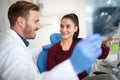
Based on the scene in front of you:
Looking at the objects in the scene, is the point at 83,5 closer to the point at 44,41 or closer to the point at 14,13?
the point at 44,41

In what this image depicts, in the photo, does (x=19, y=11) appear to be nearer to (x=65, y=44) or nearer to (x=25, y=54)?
(x=25, y=54)

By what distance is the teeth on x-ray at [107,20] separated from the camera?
1591 millimetres

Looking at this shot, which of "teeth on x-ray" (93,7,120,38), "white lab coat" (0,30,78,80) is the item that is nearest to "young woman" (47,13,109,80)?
"teeth on x-ray" (93,7,120,38)

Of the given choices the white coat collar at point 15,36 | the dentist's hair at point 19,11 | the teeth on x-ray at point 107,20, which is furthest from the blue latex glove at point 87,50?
the teeth on x-ray at point 107,20

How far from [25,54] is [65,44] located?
0.79m

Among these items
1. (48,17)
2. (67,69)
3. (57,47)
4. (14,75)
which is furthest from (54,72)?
(48,17)

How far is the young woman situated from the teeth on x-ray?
207mm

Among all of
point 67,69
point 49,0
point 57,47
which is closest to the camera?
point 67,69

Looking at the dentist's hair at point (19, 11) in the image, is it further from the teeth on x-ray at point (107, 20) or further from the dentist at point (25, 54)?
the teeth on x-ray at point (107, 20)

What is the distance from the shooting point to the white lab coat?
0.78m

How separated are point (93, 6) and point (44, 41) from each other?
69 cm

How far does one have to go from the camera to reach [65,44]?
1.69 meters

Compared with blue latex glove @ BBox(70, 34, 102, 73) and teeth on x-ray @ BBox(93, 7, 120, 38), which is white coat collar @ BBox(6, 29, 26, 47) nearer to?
blue latex glove @ BBox(70, 34, 102, 73)

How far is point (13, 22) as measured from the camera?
3.58 ft
